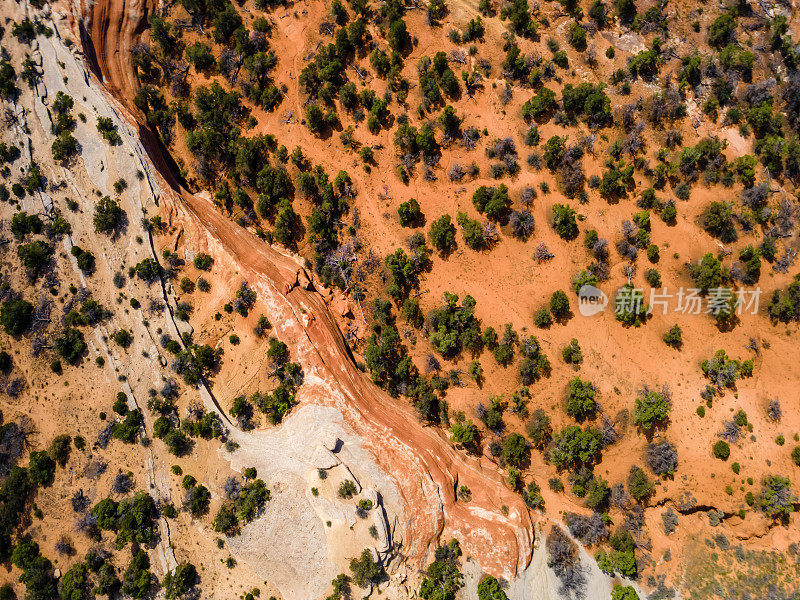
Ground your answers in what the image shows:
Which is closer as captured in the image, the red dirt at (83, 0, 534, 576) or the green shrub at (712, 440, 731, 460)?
the red dirt at (83, 0, 534, 576)

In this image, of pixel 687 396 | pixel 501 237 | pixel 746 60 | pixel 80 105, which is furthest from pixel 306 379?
pixel 746 60

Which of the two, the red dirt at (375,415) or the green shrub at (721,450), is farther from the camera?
the green shrub at (721,450)

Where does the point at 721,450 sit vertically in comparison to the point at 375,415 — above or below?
below

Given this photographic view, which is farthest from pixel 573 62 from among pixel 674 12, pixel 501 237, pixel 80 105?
pixel 80 105

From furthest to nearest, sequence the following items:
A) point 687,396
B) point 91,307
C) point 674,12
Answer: point 674,12 < point 687,396 < point 91,307

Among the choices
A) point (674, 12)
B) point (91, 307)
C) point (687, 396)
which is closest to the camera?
point (91, 307)

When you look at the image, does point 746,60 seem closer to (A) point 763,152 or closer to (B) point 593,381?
(A) point 763,152

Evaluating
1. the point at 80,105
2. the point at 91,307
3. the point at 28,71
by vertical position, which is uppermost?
the point at 28,71

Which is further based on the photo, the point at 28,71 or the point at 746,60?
the point at 746,60

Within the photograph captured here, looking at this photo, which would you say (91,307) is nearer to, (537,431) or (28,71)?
(28,71)

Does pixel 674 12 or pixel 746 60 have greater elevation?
pixel 674 12
